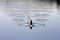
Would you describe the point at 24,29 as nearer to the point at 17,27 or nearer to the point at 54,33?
the point at 17,27

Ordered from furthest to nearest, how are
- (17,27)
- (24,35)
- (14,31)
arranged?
1. (17,27)
2. (14,31)
3. (24,35)

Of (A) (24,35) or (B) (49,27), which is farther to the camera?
(B) (49,27)

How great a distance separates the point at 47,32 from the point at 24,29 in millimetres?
1809

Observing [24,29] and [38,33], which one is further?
[24,29]

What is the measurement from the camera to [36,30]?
42.7 feet

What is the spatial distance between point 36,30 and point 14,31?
1.69 metres

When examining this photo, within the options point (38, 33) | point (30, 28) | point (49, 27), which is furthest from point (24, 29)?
point (49, 27)

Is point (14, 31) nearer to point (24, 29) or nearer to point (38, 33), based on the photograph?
point (24, 29)

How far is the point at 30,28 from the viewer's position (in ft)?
43.9

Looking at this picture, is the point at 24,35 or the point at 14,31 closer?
the point at 24,35

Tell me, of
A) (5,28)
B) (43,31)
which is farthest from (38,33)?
(5,28)

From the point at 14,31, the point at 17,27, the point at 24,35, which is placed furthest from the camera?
the point at 17,27

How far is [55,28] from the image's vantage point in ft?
45.3

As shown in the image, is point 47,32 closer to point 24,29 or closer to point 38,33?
point 38,33
